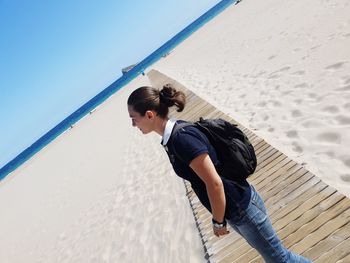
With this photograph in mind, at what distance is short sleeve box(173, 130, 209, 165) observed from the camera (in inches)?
82.4

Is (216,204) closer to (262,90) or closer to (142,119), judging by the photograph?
(142,119)

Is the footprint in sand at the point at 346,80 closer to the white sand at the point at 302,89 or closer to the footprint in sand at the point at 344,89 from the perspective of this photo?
the white sand at the point at 302,89

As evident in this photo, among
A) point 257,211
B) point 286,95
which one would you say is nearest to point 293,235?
point 257,211

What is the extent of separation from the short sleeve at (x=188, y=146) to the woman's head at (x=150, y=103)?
26 centimetres

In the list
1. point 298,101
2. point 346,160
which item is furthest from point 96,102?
point 346,160

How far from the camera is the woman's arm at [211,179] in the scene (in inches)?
82.5

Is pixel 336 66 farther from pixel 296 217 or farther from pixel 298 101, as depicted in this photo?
pixel 296 217

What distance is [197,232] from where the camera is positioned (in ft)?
17.8

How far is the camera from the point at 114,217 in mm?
8266

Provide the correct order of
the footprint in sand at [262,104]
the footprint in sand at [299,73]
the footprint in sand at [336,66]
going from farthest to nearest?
1. the footprint in sand at [299,73]
2. the footprint in sand at [262,104]
3. the footprint in sand at [336,66]

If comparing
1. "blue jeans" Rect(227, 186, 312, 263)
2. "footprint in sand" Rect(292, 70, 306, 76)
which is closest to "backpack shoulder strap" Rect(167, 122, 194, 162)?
"blue jeans" Rect(227, 186, 312, 263)

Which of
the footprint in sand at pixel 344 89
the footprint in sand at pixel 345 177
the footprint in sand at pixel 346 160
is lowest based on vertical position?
the footprint in sand at pixel 344 89

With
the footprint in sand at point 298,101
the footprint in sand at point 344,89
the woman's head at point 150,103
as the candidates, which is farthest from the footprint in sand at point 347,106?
the woman's head at point 150,103

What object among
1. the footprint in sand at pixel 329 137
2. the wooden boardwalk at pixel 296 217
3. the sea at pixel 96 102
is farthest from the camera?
the sea at pixel 96 102
